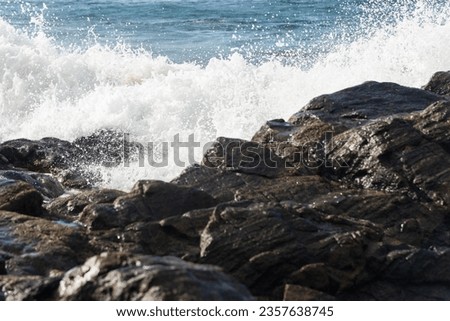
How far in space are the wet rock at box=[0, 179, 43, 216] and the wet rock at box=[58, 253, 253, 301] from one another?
2590 mm

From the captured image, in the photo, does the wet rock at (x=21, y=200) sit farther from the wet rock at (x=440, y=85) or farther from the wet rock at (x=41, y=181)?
the wet rock at (x=440, y=85)

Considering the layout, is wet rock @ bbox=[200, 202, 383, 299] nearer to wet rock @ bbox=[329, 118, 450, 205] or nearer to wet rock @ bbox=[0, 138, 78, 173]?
wet rock @ bbox=[329, 118, 450, 205]

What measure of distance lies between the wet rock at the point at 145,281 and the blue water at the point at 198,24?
1479 cm

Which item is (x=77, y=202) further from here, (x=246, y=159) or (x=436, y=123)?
(x=436, y=123)

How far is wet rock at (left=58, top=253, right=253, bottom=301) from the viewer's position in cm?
417

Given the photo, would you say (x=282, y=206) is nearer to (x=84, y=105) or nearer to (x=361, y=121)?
(x=361, y=121)

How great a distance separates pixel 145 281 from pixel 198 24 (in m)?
20.3

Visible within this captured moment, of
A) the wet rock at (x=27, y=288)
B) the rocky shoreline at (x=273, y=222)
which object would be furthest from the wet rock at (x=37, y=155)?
the wet rock at (x=27, y=288)

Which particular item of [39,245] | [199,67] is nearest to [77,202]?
[39,245]

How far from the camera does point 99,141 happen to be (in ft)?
37.9

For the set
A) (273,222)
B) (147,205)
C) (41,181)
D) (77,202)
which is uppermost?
(273,222)

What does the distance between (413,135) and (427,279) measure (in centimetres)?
208

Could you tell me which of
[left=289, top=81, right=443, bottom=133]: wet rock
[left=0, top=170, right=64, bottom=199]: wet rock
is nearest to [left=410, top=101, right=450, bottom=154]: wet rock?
[left=289, top=81, right=443, bottom=133]: wet rock

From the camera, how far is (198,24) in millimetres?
23922
